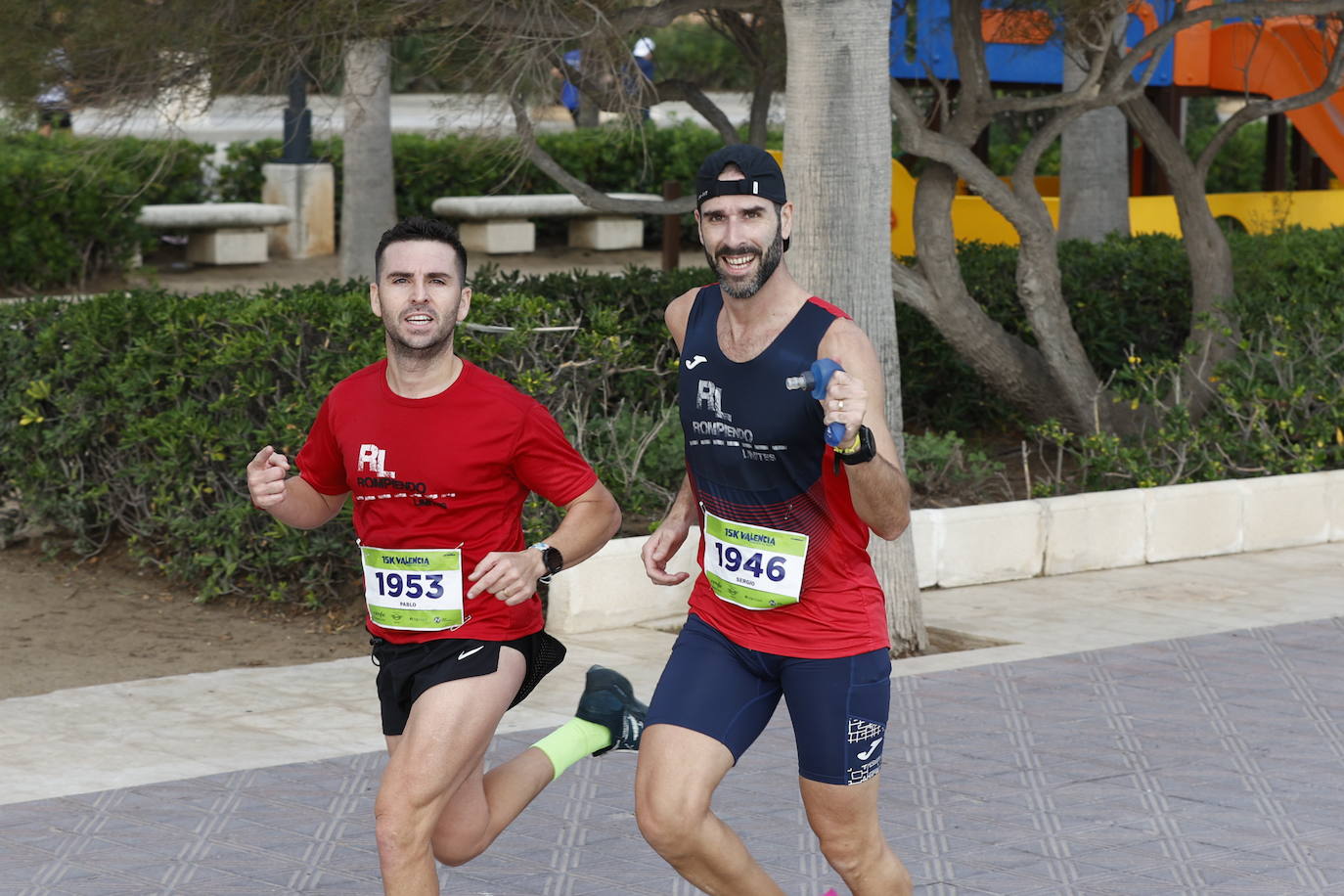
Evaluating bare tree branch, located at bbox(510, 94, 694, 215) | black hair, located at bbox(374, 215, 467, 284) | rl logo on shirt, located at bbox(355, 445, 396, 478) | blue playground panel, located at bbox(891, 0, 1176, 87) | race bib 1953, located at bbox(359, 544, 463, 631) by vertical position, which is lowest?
race bib 1953, located at bbox(359, 544, 463, 631)

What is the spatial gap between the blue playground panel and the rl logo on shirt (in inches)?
301

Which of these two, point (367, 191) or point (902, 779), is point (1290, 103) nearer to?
point (902, 779)

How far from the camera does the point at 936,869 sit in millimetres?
5027

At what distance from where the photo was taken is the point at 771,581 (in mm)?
4016

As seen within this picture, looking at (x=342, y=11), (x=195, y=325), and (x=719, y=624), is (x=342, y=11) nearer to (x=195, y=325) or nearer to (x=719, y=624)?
(x=195, y=325)

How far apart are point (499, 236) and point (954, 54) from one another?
11497 mm

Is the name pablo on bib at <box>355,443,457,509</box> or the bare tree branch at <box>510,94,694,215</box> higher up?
the bare tree branch at <box>510,94,694,215</box>

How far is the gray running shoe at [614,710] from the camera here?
15.2 ft

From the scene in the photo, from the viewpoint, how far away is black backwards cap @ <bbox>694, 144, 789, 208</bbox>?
400 cm

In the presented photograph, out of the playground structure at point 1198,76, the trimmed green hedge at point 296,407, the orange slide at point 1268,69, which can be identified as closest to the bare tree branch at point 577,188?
the trimmed green hedge at point 296,407

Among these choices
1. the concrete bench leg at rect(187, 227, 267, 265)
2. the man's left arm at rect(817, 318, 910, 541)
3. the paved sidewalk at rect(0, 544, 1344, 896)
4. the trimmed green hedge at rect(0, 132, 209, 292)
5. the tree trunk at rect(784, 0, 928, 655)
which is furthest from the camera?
the concrete bench leg at rect(187, 227, 267, 265)

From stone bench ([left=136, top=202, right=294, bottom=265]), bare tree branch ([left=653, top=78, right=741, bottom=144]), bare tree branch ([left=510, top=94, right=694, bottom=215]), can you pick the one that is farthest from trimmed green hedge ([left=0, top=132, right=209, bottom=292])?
bare tree branch ([left=510, top=94, right=694, bottom=215])

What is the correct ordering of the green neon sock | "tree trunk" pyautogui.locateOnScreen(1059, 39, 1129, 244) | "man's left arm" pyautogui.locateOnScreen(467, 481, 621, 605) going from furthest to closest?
"tree trunk" pyautogui.locateOnScreen(1059, 39, 1129, 244) < the green neon sock < "man's left arm" pyautogui.locateOnScreen(467, 481, 621, 605)

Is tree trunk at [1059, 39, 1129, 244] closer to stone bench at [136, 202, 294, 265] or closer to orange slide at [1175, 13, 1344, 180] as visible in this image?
orange slide at [1175, 13, 1344, 180]
